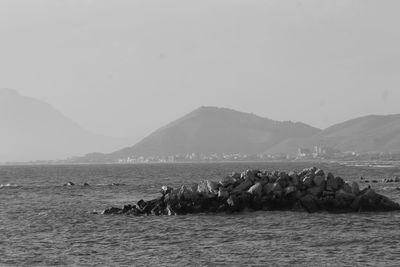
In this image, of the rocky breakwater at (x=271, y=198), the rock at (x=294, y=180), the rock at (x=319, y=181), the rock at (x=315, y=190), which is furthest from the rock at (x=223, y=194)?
the rock at (x=319, y=181)

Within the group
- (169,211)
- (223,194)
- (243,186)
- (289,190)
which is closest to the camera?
(169,211)

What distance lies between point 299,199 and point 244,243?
18463 mm

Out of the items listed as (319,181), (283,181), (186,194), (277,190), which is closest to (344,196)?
(319,181)

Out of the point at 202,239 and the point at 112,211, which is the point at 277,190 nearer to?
the point at 112,211

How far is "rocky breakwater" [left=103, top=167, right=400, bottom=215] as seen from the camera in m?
59.1

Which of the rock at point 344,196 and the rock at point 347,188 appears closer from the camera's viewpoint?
the rock at point 344,196

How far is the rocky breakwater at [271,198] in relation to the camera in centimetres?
5906

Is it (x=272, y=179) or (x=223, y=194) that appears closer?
(x=223, y=194)

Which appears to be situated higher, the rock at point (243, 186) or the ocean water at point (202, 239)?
the rock at point (243, 186)

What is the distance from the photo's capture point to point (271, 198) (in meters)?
60.4

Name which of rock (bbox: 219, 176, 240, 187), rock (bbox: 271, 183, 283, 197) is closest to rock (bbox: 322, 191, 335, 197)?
rock (bbox: 271, 183, 283, 197)

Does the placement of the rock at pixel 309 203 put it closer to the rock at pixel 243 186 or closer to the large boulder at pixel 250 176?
the rock at pixel 243 186

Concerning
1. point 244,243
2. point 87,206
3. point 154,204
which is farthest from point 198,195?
point 244,243

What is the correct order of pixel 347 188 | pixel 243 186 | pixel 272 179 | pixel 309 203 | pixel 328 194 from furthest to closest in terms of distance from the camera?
pixel 272 179 < pixel 243 186 < pixel 347 188 < pixel 328 194 < pixel 309 203
